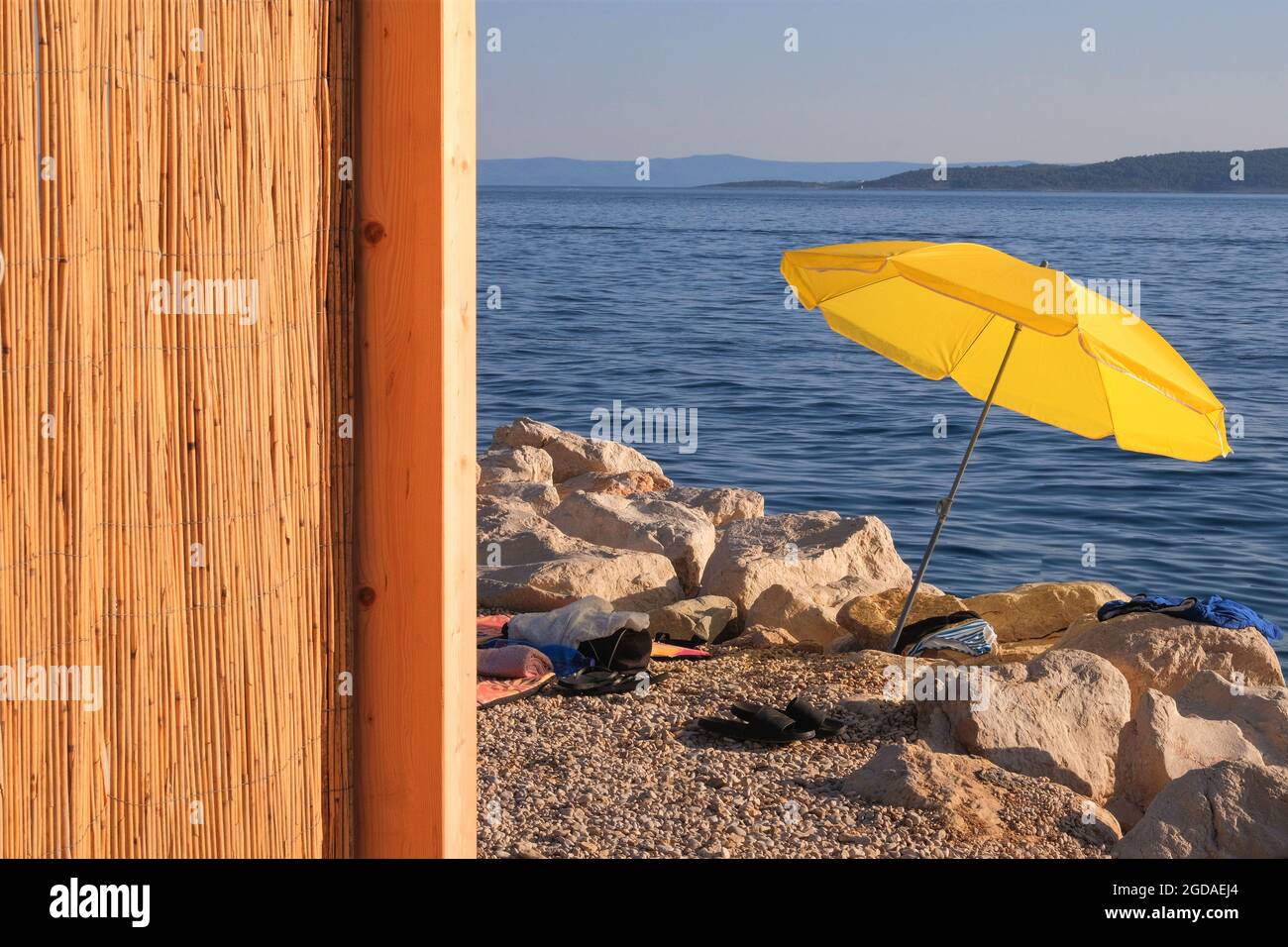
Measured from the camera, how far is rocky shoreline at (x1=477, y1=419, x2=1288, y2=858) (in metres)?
4.16

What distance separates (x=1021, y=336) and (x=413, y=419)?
5687 millimetres

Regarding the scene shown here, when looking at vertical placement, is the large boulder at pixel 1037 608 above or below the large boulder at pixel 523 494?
below

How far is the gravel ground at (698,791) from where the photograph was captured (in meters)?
4.11

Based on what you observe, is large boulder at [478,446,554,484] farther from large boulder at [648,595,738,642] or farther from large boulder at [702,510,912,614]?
large boulder at [648,595,738,642]

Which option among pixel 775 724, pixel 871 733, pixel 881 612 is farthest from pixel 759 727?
pixel 881 612

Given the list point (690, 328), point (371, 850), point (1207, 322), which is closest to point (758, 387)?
point (690, 328)

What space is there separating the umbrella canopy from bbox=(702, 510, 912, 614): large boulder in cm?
134

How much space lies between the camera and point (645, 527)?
8562 mm

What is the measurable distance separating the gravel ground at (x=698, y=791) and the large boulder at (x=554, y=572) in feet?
5.06

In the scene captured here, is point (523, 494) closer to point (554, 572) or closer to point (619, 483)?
point (619, 483)

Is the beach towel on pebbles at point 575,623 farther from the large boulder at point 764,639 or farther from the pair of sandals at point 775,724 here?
the pair of sandals at point 775,724

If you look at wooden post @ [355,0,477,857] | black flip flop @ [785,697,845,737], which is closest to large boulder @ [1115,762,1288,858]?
black flip flop @ [785,697,845,737]

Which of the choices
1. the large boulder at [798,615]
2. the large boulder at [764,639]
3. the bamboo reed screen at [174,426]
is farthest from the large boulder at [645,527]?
the bamboo reed screen at [174,426]
